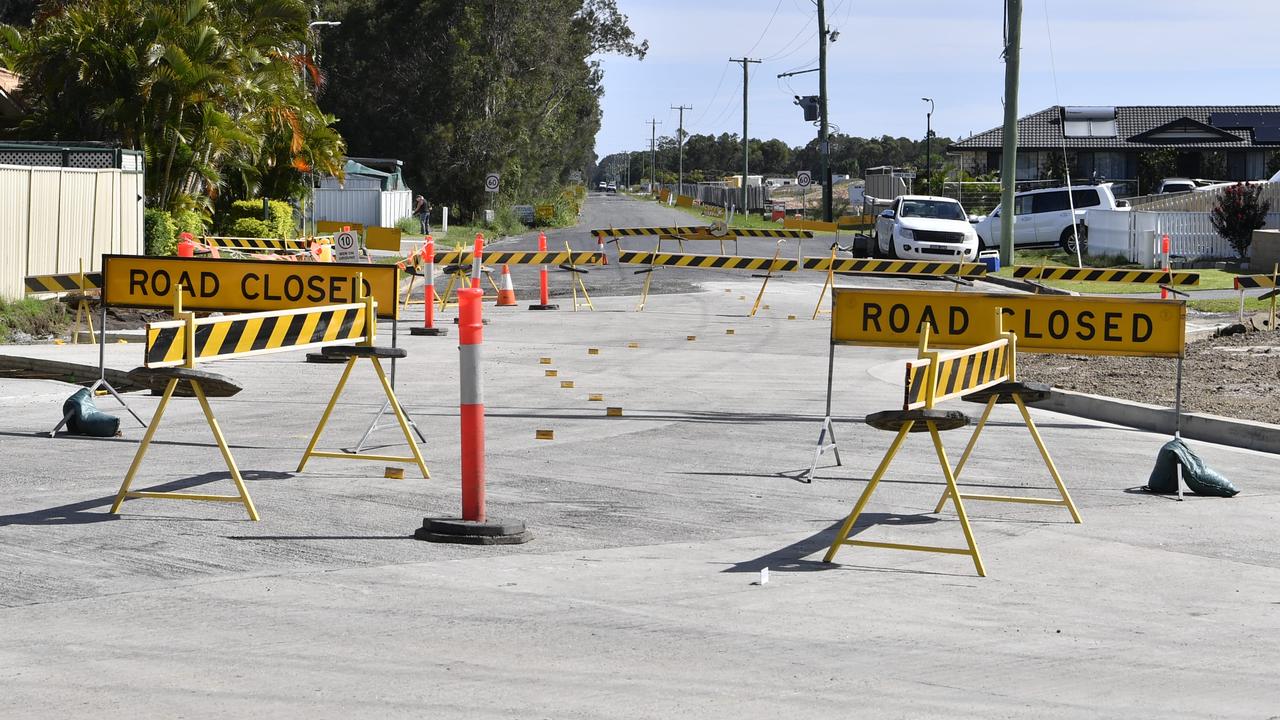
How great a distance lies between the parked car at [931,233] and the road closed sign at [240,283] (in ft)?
82.3

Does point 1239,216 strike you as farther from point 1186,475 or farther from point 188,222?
point 1186,475

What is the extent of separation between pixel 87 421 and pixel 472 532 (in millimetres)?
4630

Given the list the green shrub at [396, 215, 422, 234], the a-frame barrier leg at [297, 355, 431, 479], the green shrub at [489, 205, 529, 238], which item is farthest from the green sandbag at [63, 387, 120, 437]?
the green shrub at [489, 205, 529, 238]

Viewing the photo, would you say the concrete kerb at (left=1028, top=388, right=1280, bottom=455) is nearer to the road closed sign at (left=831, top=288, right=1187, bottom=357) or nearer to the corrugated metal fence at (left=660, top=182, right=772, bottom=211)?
the road closed sign at (left=831, top=288, right=1187, bottom=357)

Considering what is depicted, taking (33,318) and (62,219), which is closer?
(33,318)

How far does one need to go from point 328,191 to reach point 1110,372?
45.4 meters

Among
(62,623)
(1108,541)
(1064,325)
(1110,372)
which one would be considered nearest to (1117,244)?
(1110,372)

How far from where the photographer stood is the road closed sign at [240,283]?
1197 cm

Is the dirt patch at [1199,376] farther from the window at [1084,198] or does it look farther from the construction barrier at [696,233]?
the window at [1084,198]

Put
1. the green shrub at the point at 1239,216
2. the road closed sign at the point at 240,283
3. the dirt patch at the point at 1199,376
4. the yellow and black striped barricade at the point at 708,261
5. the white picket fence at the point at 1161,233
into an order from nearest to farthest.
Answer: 1. the road closed sign at the point at 240,283
2. the dirt patch at the point at 1199,376
3. the yellow and black striped barricade at the point at 708,261
4. the green shrub at the point at 1239,216
5. the white picket fence at the point at 1161,233

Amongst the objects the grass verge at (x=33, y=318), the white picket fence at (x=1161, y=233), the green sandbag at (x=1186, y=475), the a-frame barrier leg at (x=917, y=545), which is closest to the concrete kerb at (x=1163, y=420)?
the green sandbag at (x=1186, y=475)

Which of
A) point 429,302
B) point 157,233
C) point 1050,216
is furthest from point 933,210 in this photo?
point 429,302

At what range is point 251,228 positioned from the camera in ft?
118

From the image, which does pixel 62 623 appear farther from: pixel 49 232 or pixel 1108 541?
pixel 49 232
